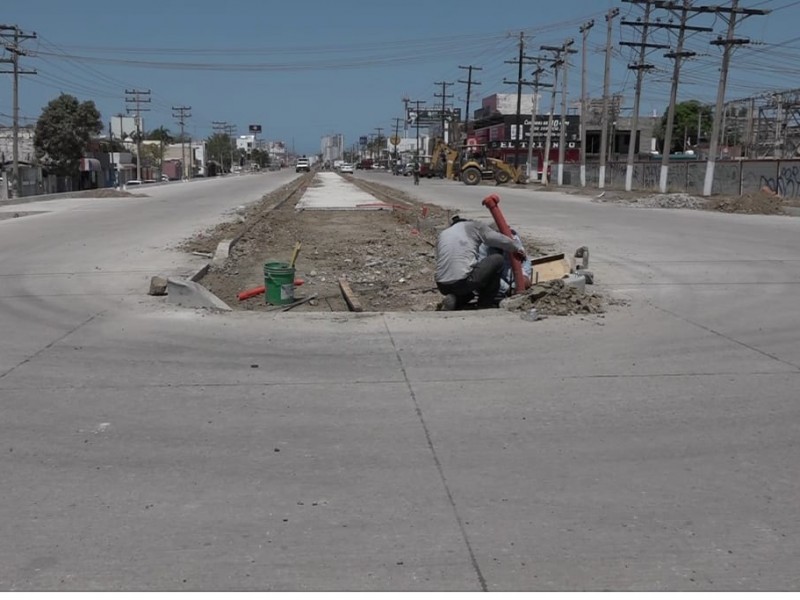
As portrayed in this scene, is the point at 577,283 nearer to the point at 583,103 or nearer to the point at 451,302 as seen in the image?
the point at 451,302

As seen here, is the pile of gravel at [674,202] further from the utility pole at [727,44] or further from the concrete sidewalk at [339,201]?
the concrete sidewalk at [339,201]

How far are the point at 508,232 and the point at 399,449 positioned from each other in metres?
5.67

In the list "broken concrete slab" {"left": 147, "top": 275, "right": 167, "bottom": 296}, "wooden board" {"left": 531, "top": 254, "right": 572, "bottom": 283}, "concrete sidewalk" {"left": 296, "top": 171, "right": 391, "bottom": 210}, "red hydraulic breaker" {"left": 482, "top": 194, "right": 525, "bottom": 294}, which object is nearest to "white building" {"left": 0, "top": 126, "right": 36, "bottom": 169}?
"concrete sidewalk" {"left": 296, "top": 171, "right": 391, "bottom": 210}

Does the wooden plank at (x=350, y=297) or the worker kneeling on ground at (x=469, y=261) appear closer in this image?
the worker kneeling on ground at (x=469, y=261)

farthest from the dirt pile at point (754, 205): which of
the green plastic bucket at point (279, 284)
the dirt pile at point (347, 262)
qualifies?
the green plastic bucket at point (279, 284)

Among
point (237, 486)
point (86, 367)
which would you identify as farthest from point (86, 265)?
point (237, 486)

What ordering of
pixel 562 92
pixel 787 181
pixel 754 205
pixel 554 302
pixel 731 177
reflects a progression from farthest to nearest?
pixel 562 92 → pixel 731 177 → pixel 787 181 → pixel 754 205 → pixel 554 302

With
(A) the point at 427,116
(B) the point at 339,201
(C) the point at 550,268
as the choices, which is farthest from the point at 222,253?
(A) the point at 427,116

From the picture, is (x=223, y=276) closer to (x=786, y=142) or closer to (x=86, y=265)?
(x=86, y=265)

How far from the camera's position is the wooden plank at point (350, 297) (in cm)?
1074

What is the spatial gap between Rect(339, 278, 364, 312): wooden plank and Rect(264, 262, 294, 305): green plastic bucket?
31.6 inches

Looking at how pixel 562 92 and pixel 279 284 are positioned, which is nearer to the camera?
pixel 279 284

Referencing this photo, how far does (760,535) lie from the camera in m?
4.20

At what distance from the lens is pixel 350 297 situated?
36.9 feet
